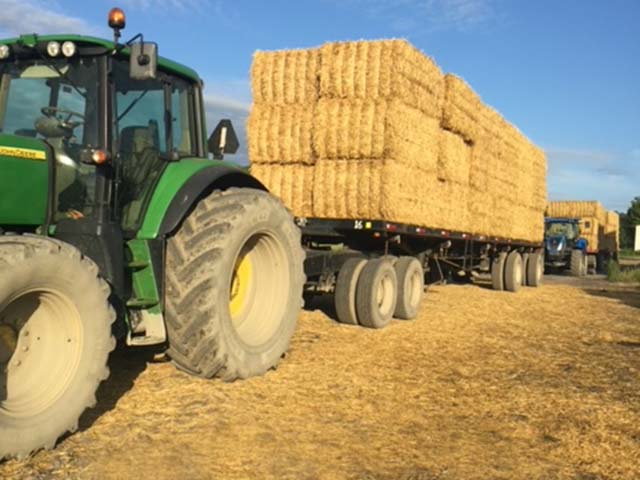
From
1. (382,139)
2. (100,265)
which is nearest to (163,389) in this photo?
(100,265)

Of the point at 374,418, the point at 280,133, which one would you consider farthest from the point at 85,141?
the point at 280,133

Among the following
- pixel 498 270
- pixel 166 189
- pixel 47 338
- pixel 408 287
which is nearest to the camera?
pixel 47 338

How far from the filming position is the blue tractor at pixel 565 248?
2452 cm

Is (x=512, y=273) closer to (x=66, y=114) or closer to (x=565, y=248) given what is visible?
(x=565, y=248)

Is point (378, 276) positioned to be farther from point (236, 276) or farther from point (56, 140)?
point (56, 140)

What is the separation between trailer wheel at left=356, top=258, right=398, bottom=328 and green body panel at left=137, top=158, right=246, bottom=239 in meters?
3.57

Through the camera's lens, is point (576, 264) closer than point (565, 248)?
Yes

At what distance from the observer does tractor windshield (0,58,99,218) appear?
4.36 m

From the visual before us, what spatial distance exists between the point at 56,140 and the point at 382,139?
4.87 metres

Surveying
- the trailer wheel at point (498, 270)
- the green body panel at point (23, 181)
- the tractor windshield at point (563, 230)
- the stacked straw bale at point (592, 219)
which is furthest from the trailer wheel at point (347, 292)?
the stacked straw bale at point (592, 219)

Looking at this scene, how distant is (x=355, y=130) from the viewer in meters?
8.57

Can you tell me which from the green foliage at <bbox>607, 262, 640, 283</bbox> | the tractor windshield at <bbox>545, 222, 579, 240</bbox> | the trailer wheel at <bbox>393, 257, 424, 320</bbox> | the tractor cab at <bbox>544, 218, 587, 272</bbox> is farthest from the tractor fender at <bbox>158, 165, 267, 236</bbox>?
the tractor windshield at <bbox>545, 222, 579, 240</bbox>

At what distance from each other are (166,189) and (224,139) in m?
0.95

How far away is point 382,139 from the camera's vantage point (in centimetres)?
846
